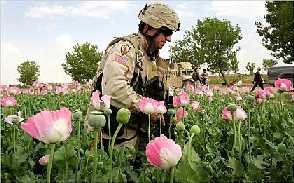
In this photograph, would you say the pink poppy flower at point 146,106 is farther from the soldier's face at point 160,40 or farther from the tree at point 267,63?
the tree at point 267,63

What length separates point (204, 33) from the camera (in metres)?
54.8

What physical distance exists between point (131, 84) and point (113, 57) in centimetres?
25

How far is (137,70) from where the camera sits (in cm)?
366

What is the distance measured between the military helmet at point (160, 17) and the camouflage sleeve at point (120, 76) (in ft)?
0.69

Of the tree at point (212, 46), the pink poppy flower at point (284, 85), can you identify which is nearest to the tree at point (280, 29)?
the tree at point (212, 46)

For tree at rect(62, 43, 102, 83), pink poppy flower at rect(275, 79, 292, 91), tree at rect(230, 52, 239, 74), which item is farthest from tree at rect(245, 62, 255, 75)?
pink poppy flower at rect(275, 79, 292, 91)

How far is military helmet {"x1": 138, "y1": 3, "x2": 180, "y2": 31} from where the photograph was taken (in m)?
3.58

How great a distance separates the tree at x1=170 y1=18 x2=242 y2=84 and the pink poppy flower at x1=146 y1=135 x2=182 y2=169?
51.3 m

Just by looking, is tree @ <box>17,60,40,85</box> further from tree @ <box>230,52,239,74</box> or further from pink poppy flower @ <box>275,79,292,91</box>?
pink poppy flower @ <box>275,79,292,91</box>

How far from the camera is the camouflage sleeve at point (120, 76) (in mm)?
3406

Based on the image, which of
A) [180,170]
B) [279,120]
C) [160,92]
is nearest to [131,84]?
[160,92]

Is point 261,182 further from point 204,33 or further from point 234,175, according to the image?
point 204,33

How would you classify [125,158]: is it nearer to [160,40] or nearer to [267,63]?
[160,40]

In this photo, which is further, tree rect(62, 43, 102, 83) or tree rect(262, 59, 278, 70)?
tree rect(262, 59, 278, 70)
